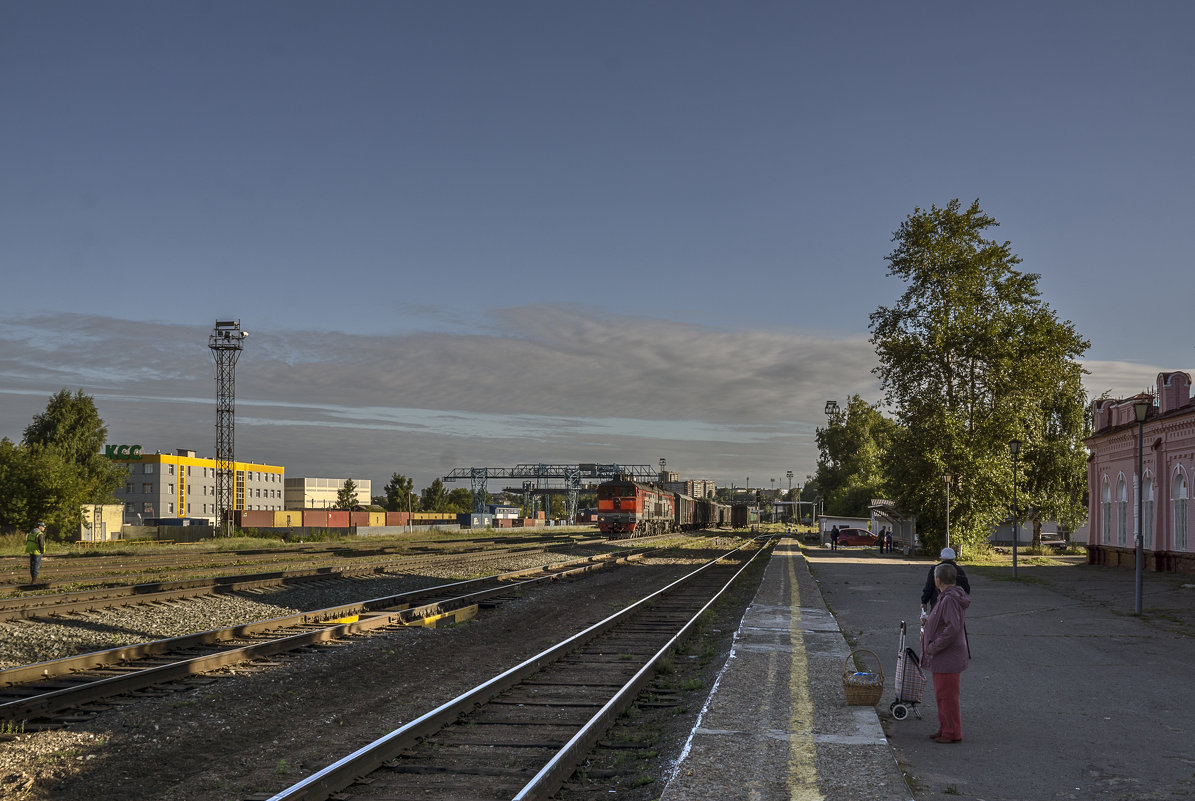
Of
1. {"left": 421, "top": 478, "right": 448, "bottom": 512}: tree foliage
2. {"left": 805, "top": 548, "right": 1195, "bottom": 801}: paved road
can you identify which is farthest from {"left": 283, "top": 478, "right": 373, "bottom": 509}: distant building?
{"left": 805, "top": 548, "right": 1195, "bottom": 801}: paved road

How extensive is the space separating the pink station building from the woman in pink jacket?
20139mm

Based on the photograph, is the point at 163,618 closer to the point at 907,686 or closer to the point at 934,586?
the point at 907,686

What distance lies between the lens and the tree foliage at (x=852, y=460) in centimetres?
8469

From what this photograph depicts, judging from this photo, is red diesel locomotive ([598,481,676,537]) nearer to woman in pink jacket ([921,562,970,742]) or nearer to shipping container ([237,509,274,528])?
shipping container ([237,509,274,528])

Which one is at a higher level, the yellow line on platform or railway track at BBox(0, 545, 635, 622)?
the yellow line on platform

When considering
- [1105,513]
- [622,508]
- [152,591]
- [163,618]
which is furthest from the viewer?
[622,508]

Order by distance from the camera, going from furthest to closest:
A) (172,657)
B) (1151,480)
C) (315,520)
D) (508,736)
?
1. (315,520)
2. (1151,480)
3. (172,657)
4. (508,736)

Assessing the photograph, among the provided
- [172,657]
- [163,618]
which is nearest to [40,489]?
[163,618]

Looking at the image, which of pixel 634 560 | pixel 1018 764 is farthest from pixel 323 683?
pixel 634 560

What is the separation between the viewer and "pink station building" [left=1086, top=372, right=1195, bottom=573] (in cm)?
3006

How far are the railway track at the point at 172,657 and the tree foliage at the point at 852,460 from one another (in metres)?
66.8

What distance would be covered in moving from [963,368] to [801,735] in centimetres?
3562

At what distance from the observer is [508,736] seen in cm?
867

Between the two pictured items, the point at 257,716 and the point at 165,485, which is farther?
the point at 165,485
